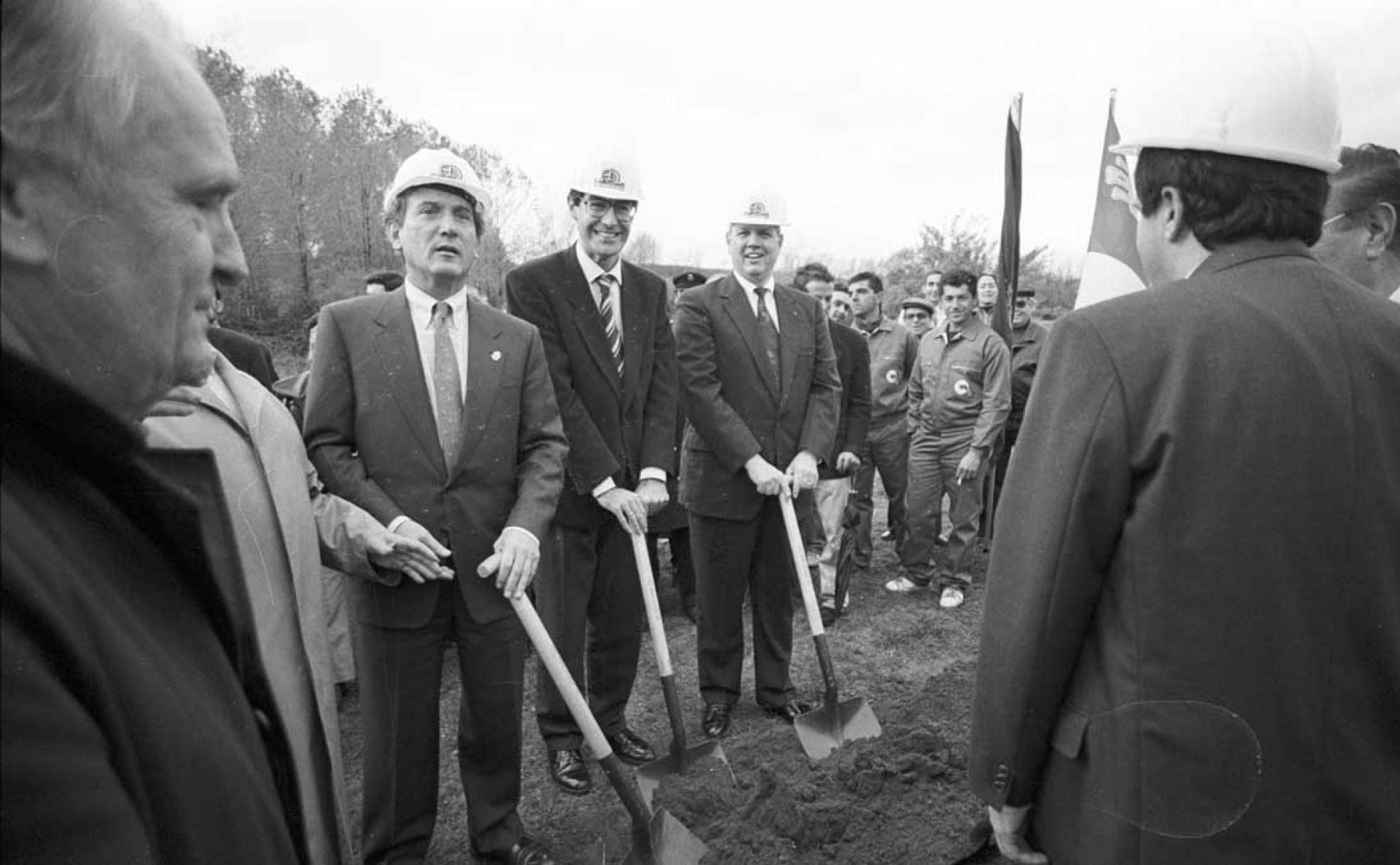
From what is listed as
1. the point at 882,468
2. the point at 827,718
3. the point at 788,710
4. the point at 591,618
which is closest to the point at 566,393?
the point at 591,618

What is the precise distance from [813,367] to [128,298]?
12.7 ft

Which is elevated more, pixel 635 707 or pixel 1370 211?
pixel 1370 211

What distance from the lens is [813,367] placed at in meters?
4.46

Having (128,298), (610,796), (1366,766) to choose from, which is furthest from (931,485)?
(128,298)

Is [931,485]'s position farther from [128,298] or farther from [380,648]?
[128,298]

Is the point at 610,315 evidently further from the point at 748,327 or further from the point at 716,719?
the point at 716,719

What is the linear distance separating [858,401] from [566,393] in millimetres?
2801

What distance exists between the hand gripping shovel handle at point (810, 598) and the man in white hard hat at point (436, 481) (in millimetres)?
1464

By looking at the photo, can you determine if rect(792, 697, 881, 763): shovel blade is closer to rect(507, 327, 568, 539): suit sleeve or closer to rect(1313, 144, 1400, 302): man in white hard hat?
rect(507, 327, 568, 539): suit sleeve

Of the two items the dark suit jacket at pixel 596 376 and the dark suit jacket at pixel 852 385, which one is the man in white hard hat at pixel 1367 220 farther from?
the dark suit jacket at pixel 852 385

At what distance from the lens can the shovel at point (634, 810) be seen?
270 cm

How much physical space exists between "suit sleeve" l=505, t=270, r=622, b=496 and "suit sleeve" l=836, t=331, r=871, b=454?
2.58 metres

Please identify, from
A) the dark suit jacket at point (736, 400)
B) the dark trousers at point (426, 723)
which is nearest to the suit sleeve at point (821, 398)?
the dark suit jacket at point (736, 400)

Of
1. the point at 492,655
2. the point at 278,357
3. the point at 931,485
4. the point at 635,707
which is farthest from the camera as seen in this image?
the point at 278,357
